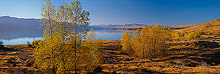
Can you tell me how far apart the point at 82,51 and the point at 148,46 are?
31.1 metres

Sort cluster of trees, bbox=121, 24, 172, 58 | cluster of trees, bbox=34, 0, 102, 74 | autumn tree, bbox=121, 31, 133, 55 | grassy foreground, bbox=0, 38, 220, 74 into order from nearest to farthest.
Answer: cluster of trees, bbox=34, 0, 102, 74 → grassy foreground, bbox=0, 38, 220, 74 → cluster of trees, bbox=121, 24, 172, 58 → autumn tree, bbox=121, 31, 133, 55

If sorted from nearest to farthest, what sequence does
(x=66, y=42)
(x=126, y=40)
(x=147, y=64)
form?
(x=66, y=42)
(x=147, y=64)
(x=126, y=40)

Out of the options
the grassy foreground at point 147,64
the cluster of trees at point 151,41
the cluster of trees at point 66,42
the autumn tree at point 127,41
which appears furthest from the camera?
the autumn tree at point 127,41

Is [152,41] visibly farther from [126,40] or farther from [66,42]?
[66,42]

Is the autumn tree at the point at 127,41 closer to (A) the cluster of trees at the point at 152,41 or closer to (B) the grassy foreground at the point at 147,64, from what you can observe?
(B) the grassy foreground at the point at 147,64

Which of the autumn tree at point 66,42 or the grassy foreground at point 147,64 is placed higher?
the autumn tree at point 66,42

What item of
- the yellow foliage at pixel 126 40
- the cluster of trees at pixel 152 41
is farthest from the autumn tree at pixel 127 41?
the cluster of trees at pixel 152 41

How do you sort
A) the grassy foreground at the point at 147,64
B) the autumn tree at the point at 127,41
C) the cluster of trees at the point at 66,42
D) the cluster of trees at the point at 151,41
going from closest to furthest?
the cluster of trees at the point at 66,42 → the grassy foreground at the point at 147,64 → the cluster of trees at the point at 151,41 → the autumn tree at the point at 127,41

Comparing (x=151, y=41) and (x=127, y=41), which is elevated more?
(x=151, y=41)

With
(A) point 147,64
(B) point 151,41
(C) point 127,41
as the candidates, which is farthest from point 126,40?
(A) point 147,64

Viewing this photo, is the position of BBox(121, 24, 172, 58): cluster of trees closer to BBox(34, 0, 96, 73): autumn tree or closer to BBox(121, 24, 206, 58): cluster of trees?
BBox(121, 24, 206, 58): cluster of trees

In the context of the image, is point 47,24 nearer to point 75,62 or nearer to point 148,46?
point 75,62

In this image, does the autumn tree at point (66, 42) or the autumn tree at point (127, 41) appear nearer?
the autumn tree at point (66, 42)

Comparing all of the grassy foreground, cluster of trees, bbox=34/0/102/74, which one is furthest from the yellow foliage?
cluster of trees, bbox=34/0/102/74
